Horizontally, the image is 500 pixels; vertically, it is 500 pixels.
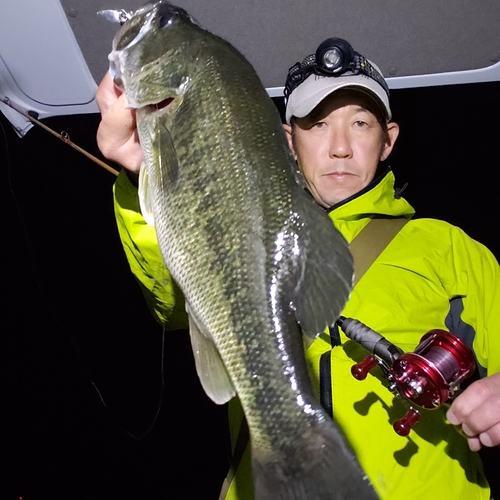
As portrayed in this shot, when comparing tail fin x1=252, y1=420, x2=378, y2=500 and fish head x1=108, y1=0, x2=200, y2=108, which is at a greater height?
fish head x1=108, y1=0, x2=200, y2=108

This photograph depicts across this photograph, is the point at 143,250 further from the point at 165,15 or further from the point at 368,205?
the point at 368,205

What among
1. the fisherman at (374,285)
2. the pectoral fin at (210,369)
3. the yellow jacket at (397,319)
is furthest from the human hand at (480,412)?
the pectoral fin at (210,369)

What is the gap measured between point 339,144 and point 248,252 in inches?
40.0

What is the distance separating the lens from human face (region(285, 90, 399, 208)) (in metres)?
1.88

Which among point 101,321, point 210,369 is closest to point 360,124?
point 210,369

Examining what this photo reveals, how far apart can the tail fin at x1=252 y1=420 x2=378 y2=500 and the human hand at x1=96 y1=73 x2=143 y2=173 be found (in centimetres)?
79

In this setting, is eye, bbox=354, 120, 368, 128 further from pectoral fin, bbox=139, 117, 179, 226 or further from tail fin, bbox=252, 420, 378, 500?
tail fin, bbox=252, 420, 378, 500

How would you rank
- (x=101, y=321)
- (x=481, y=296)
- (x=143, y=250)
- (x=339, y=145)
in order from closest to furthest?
(x=143, y=250) < (x=481, y=296) < (x=339, y=145) < (x=101, y=321)

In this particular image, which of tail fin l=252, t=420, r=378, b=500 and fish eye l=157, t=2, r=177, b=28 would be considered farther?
fish eye l=157, t=2, r=177, b=28

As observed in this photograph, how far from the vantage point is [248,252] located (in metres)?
1.00

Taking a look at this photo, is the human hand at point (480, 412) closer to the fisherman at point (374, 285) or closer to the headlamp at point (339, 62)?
the fisherman at point (374, 285)

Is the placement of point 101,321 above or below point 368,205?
below

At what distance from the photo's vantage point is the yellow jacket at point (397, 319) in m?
1.41

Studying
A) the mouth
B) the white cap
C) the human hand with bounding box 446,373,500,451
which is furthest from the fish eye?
the human hand with bounding box 446,373,500,451
